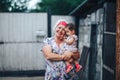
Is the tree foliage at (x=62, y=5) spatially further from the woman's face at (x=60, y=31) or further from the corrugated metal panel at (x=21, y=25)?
the woman's face at (x=60, y=31)

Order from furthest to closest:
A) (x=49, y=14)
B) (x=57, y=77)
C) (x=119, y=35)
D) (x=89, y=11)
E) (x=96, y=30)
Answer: (x=49, y=14) < (x=89, y=11) < (x=96, y=30) < (x=57, y=77) < (x=119, y=35)

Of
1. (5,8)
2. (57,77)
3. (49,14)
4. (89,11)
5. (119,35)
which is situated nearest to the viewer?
(119,35)

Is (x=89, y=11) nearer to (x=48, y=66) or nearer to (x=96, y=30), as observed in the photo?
(x=96, y=30)

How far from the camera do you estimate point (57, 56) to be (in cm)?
480

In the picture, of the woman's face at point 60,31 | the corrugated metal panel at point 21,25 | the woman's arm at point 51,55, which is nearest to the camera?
the woman's arm at point 51,55

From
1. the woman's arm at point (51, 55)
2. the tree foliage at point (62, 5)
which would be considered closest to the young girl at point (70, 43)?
the woman's arm at point (51, 55)

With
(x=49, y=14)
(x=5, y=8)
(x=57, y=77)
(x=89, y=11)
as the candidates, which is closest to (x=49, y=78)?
(x=57, y=77)

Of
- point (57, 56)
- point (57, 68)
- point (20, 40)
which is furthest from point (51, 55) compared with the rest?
point (20, 40)

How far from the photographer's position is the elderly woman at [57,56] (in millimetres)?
4820

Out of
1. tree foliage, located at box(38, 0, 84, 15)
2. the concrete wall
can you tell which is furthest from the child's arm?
tree foliage, located at box(38, 0, 84, 15)

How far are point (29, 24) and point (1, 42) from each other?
3.35 ft

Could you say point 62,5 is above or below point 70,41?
above

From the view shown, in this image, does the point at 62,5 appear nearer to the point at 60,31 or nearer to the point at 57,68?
the point at 60,31

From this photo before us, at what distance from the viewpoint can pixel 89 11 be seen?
33.8 ft
